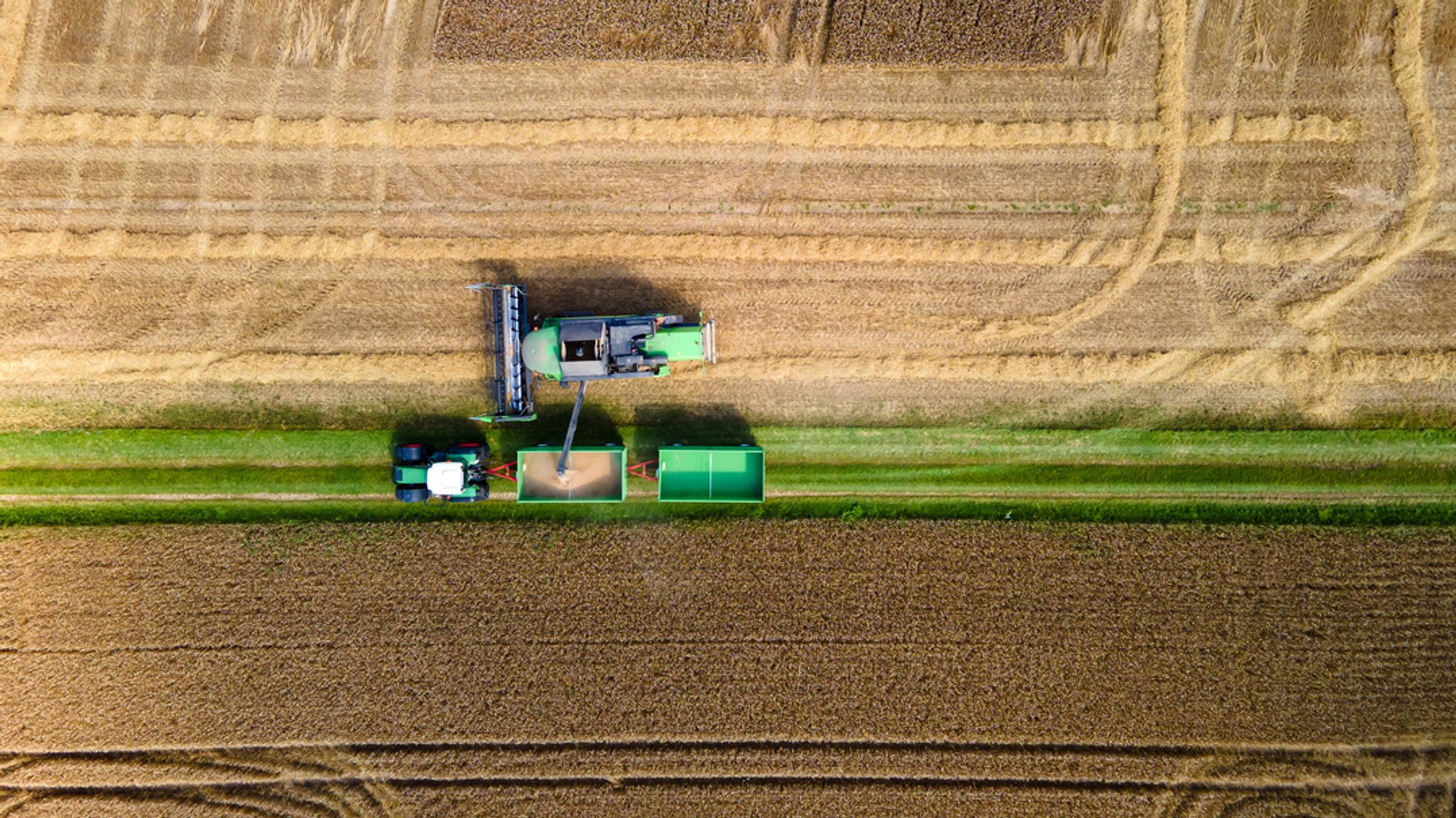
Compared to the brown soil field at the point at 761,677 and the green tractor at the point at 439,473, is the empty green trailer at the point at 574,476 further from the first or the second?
the brown soil field at the point at 761,677

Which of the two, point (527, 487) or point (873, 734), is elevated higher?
point (527, 487)

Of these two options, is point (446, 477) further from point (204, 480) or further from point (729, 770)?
point (729, 770)

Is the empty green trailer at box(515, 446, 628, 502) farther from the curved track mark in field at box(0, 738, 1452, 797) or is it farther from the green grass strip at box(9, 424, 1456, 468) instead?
the curved track mark in field at box(0, 738, 1452, 797)

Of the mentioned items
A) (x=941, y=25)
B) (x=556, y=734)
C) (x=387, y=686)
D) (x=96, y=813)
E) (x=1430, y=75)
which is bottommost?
(x=96, y=813)

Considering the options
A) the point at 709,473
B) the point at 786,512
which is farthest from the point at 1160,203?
the point at 709,473

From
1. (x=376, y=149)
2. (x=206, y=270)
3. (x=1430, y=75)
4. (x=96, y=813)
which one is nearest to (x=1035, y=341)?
(x=1430, y=75)

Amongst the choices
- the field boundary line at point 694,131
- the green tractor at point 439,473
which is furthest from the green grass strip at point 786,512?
the field boundary line at point 694,131

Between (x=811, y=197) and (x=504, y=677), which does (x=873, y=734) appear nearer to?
(x=504, y=677)
